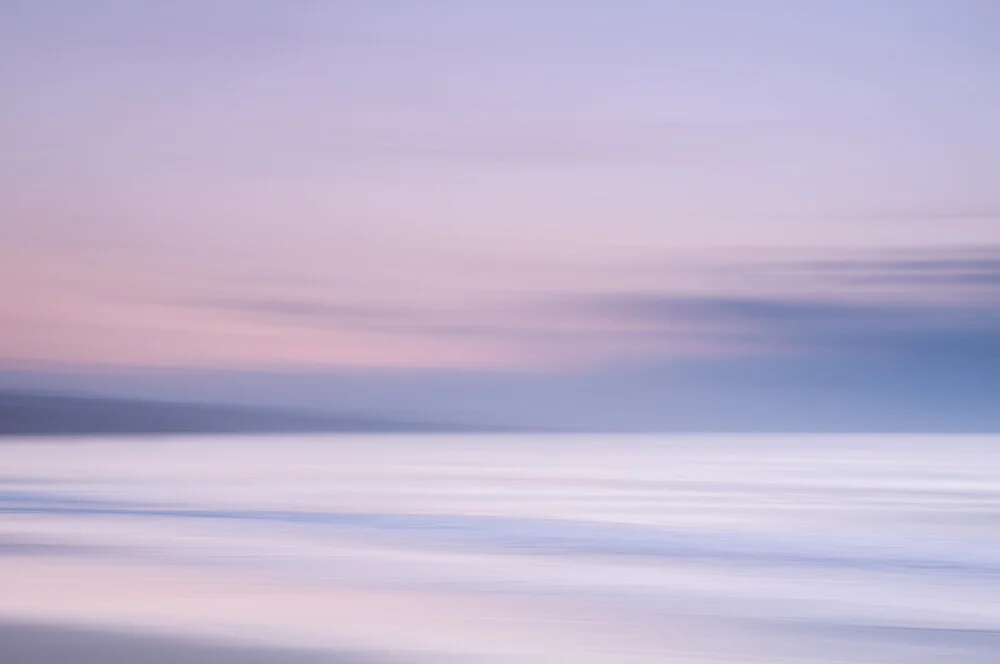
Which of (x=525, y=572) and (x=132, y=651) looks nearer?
(x=132, y=651)

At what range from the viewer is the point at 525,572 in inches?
271

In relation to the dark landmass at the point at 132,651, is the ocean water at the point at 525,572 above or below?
above

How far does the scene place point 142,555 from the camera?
24.2ft

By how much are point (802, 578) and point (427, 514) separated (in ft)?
14.2

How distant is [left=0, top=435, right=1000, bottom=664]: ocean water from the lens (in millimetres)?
4984

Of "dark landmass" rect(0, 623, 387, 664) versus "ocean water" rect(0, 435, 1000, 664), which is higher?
"ocean water" rect(0, 435, 1000, 664)

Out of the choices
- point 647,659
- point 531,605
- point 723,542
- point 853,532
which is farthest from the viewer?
point 853,532

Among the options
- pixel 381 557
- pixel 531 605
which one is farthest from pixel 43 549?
pixel 531 605

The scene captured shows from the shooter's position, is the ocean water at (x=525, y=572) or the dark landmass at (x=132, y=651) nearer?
the dark landmass at (x=132, y=651)

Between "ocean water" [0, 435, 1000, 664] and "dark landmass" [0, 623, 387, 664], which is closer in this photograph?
"dark landmass" [0, 623, 387, 664]

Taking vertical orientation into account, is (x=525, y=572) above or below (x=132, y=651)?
above

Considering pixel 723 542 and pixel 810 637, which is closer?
pixel 810 637

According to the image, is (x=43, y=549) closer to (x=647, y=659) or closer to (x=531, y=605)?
(x=531, y=605)

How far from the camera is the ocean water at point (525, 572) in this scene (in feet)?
16.4
